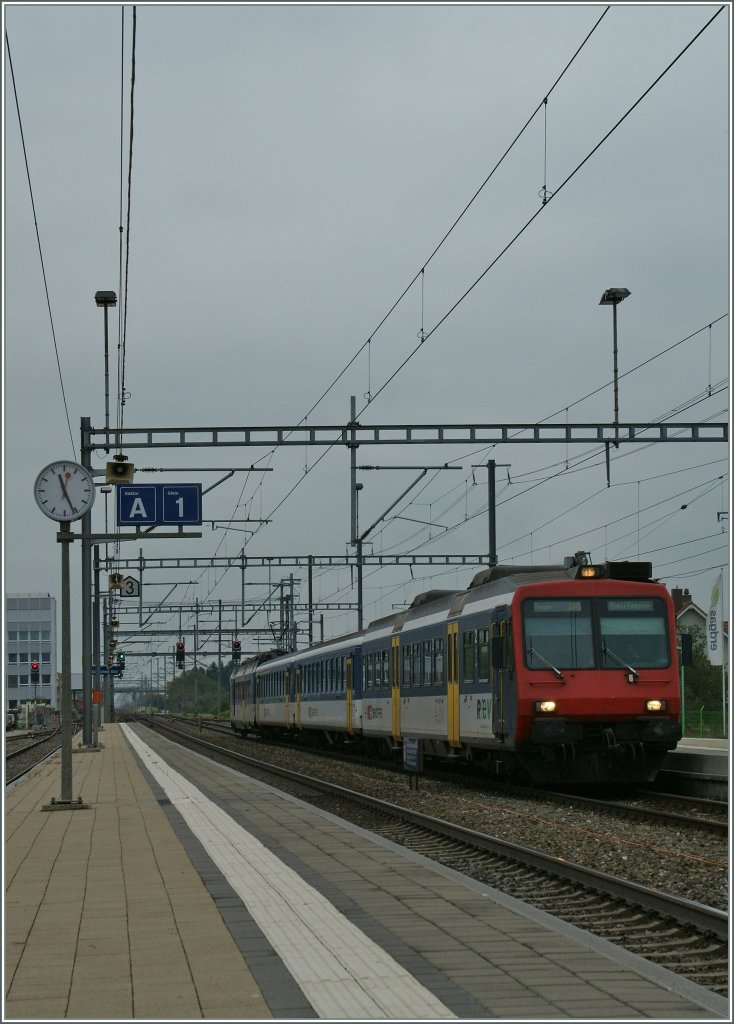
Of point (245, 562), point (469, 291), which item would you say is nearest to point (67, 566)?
point (469, 291)

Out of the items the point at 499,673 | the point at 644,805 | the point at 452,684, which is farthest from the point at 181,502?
the point at 644,805

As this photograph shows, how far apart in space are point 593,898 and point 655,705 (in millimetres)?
9330

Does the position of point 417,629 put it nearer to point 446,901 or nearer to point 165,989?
point 446,901

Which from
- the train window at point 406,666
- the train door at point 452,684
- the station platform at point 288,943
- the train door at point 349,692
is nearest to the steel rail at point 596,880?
the station platform at point 288,943

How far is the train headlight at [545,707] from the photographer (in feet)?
61.8

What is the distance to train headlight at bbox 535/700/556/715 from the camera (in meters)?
18.8

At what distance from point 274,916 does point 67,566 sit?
373 inches

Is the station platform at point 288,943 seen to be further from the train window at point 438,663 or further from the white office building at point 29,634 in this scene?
the white office building at point 29,634

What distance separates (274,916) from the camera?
27.6ft

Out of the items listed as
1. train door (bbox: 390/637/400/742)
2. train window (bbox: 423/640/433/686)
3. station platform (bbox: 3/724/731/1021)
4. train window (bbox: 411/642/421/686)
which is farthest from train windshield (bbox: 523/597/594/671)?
train door (bbox: 390/637/400/742)

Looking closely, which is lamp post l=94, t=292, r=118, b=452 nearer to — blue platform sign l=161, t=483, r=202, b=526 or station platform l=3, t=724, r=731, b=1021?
blue platform sign l=161, t=483, r=202, b=526

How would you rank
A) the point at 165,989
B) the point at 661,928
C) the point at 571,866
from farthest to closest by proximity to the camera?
the point at 571,866 < the point at 661,928 < the point at 165,989

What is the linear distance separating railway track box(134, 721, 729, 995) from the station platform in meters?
0.52

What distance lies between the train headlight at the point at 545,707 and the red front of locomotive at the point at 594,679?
13 mm
